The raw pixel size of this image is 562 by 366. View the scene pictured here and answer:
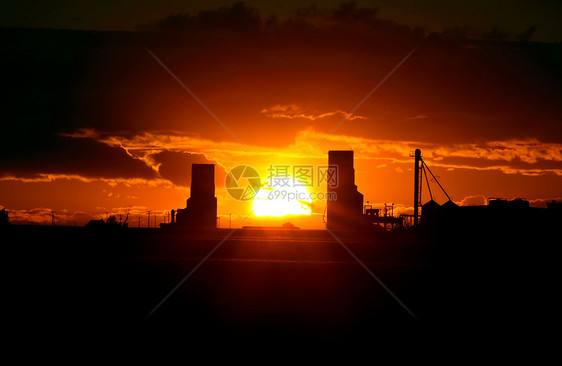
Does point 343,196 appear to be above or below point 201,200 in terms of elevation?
above

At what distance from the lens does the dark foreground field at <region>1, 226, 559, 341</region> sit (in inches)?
830

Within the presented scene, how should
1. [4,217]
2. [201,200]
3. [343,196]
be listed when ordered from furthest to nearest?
1. [343,196]
2. [201,200]
3. [4,217]

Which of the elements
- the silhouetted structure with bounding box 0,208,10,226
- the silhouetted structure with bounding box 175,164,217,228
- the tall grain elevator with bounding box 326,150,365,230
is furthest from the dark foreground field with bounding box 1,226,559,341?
the silhouetted structure with bounding box 175,164,217,228

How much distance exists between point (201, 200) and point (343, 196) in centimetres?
2887

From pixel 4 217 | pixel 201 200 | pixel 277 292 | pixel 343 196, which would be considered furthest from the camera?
pixel 343 196

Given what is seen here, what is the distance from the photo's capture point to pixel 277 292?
30.0 m

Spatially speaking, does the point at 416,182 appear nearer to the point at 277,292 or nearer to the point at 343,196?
the point at 343,196

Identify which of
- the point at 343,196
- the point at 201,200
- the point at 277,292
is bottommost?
the point at 277,292

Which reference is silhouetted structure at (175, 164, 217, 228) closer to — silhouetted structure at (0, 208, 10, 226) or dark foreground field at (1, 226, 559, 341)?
silhouetted structure at (0, 208, 10, 226)

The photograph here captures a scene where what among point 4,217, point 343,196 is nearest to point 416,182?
point 343,196

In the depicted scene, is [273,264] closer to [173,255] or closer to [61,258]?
[173,255]

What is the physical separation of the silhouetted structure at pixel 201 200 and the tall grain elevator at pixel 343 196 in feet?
78.6

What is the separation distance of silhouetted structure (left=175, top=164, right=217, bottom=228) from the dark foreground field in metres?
69.3

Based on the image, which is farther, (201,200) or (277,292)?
(201,200)
